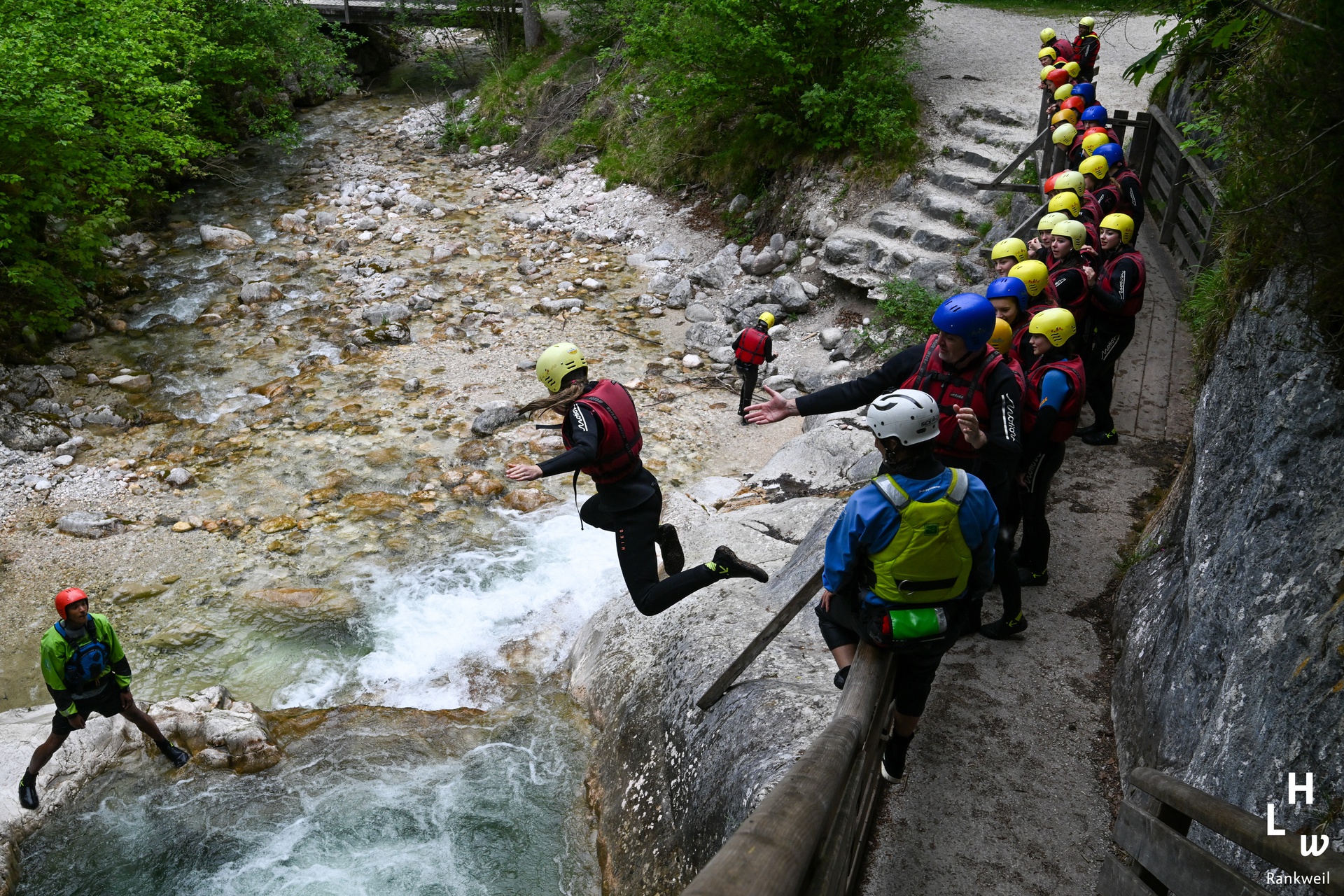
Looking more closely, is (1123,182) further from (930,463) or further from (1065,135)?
(930,463)

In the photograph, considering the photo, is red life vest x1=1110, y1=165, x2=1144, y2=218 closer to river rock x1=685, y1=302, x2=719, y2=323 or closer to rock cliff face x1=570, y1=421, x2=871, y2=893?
rock cliff face x1=570, y1=421, x2=871, y2=893

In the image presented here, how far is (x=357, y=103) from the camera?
26.1m

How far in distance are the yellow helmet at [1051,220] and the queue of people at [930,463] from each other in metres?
0.03

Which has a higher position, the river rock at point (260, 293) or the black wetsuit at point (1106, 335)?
the black wetsuit at point (1106, 335)

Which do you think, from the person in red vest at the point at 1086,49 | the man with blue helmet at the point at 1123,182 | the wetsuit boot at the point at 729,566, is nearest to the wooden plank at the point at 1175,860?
the wetsuit boot at the point at 729,566

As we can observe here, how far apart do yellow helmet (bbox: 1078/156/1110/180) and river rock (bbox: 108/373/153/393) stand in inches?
452

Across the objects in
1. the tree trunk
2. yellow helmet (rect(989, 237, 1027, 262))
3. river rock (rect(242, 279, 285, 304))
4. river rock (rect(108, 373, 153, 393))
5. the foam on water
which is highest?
the tree trunk

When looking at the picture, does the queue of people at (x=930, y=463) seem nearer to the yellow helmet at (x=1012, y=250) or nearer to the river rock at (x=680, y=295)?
the yellow helmet at (x=1012, y=250)

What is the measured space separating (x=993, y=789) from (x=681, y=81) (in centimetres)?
1275

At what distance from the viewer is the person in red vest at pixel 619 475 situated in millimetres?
5367

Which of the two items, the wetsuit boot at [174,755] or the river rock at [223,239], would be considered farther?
the river rock at [223,239]

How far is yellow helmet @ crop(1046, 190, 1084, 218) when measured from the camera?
7.29m

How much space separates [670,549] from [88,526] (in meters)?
6.48

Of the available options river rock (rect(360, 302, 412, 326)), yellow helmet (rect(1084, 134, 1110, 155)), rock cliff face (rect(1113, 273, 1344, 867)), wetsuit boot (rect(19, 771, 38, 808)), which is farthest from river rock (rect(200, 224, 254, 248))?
rock cliff face (rect(1113, 273, 1344, 867))
